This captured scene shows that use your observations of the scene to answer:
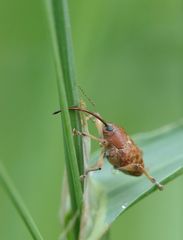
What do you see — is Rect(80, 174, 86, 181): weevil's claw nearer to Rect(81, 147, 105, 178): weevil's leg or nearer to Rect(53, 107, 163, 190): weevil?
Rect(81, 147, 105, 178): weevil's leg

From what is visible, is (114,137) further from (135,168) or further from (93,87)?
(93,87)

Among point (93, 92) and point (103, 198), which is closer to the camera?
point (103, 198)

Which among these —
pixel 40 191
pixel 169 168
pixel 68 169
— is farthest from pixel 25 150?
pixel 68 169

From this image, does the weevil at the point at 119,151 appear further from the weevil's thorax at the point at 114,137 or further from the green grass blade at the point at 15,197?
the green grass blade at the point at 15,197

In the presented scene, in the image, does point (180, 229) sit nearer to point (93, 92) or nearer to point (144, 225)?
point (144, 225)

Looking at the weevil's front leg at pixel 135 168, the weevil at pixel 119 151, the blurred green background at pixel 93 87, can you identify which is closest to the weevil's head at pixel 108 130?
the weevil at pixel 119 151

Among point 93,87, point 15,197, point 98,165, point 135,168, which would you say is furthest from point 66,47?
point 93,87

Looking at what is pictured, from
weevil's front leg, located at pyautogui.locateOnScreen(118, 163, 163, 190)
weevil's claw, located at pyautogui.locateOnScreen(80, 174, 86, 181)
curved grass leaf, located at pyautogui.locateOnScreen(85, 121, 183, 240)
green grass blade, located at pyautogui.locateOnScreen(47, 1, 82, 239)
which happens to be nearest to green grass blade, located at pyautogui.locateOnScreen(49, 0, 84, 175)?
green grass blade, located at pyautogui.locateOnScreen(47, 1, 82, 239)
